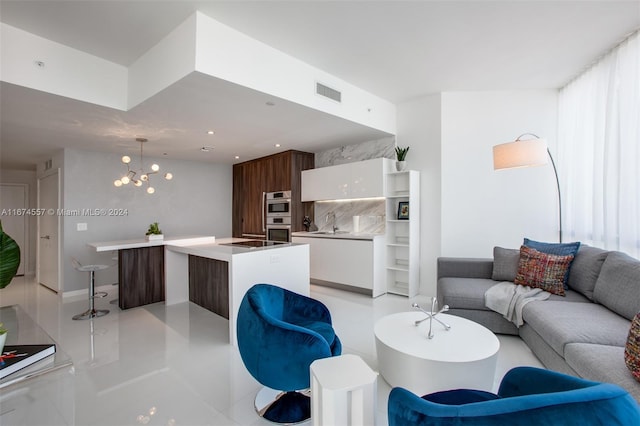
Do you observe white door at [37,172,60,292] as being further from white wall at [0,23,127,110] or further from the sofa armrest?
the sofa armrest

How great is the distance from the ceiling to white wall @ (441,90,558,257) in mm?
254

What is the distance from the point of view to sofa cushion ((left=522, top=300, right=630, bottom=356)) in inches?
79.0

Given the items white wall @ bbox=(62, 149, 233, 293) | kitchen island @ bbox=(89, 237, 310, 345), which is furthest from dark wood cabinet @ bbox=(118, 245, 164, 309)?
white wall @ bbox=(62, 149, 233, 293)

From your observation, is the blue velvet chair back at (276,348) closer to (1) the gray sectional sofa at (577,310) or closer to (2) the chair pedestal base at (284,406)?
(2) the chair pedestal base at (284,406)

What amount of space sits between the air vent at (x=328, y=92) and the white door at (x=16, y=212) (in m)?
7.47

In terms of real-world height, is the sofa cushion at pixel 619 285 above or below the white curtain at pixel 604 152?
below

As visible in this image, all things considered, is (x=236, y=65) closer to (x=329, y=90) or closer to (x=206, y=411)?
(x=329, y=90)

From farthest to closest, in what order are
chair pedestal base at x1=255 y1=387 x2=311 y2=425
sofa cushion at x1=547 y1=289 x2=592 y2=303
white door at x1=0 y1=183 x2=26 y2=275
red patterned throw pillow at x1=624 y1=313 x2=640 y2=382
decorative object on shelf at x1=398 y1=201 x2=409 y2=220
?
white door at x1=0 y1=183 x2=26 y2=275 → decorative object on shelf at x1=398 y1=201 x2=409 y2=220 → sofa cushion at x1=547 y1=289 x2=592 y2=303 → chair pedestal base at x1=255 y1=387 x2=311 y2=425 → red patterned throw pillow at x1=624 y1=313 x2=640 y2=382

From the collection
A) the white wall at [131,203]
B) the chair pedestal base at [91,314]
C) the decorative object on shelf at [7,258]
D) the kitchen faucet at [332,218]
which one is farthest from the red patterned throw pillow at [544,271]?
the white wall at [131,203]

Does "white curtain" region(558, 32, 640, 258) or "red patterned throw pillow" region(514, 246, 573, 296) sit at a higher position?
"white curtain" region(558, 32, 640, 258)

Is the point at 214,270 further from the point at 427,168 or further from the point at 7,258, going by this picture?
the point at 427,168

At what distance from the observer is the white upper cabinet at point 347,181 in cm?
467

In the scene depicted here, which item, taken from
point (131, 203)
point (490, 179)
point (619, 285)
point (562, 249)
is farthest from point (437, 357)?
point (131, 203)

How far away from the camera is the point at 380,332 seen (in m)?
2.35
